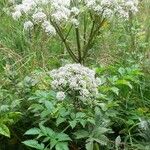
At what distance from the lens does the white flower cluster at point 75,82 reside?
2.83 meters

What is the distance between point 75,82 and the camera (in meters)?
2.81

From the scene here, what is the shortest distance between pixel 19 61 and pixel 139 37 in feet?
4.62

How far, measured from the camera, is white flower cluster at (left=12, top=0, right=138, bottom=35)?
3.48m

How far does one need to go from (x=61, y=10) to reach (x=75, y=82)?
87 cm

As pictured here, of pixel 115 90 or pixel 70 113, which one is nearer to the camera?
pixel 70 113

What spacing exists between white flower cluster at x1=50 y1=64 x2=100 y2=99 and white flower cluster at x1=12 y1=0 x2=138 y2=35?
68 centimetres

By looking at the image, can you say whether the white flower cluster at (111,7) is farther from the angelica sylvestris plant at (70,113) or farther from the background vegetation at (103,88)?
the angelica sylvestris plant at (70,113)

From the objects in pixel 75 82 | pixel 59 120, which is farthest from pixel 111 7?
pixel 59 120

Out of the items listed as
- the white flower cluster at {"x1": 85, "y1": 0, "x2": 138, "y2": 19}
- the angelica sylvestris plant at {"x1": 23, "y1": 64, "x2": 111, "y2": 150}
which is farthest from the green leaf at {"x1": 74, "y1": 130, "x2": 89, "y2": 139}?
the white flower cluster at {"x1": 85, "y1": 0, "x2": 138, "y2": 19}

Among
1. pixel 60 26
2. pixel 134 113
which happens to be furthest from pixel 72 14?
pixel 134 113

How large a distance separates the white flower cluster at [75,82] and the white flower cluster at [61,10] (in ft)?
2.23

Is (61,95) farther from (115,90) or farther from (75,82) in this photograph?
(115,90)

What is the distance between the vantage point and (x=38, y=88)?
3.33 metres

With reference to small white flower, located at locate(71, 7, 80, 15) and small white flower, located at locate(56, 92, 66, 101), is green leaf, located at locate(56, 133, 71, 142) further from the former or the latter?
small white flower, located at locate(71, 7, 80, 15)
